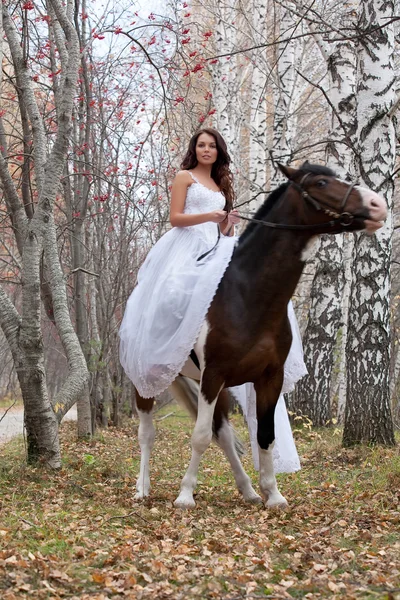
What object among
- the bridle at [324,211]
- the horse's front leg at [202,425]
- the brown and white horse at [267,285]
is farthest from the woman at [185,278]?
the bridle at [324,211]

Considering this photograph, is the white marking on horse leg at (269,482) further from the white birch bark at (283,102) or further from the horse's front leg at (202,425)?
the white birch bark at (283,102)

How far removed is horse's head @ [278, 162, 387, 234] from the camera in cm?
466

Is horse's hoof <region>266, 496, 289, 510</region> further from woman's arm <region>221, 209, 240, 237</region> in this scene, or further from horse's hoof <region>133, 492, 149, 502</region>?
woman's arm <region>221, 209, 240, 237</region>

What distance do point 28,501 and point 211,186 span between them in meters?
2.82

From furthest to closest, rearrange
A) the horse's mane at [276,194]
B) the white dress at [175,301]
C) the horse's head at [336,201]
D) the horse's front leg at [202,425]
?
the white dress at [175,301] < the horse's front leg at [202,425] < the horse's mane at [276,194] < the horse's head at [336,201]

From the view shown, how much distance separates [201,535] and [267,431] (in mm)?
1150

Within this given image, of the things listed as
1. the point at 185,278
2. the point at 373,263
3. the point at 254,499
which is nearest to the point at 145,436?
the point at 254,499

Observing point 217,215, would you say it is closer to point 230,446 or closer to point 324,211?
point 324,211

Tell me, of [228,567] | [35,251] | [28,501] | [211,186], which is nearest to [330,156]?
[211,186]

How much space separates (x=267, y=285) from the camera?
4965 millimetres

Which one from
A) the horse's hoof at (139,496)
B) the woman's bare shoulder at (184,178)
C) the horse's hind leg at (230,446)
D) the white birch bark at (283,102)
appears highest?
the white birch bark at (283,102)

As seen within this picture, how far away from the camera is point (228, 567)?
3.62 meters

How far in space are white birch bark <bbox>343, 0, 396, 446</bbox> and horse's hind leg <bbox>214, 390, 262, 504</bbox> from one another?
194 cm

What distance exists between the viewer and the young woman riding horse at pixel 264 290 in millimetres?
4777
